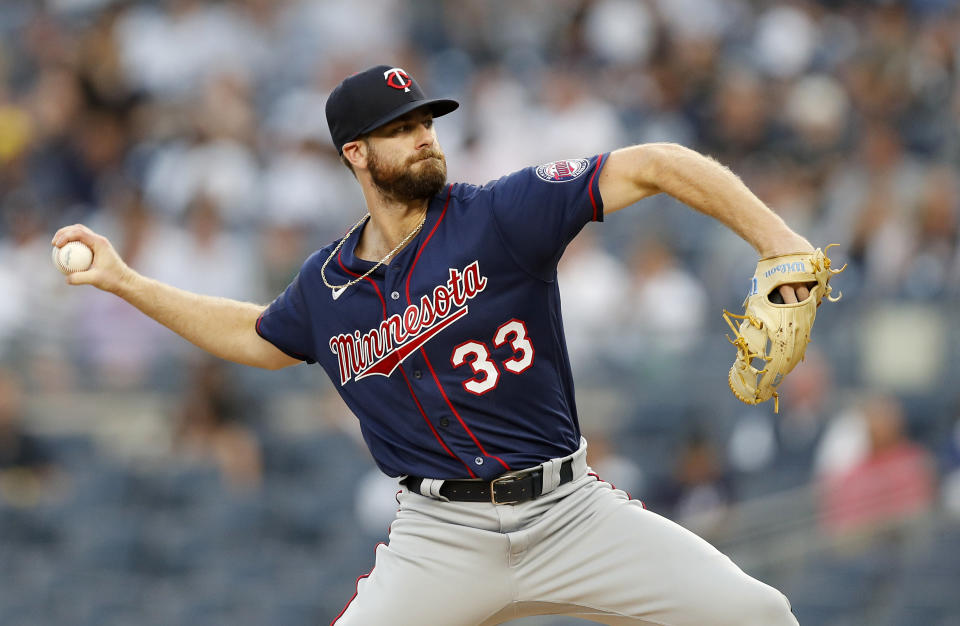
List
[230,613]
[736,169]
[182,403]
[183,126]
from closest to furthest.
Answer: [230,613] < [182,403] < [736,169] < [183,126]

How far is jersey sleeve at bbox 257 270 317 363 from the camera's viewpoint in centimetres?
358

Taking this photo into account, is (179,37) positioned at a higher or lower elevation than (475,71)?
higher

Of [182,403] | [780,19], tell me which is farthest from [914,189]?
[182,403]

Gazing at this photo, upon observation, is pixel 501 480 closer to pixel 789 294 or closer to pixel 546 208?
pixel 546 208

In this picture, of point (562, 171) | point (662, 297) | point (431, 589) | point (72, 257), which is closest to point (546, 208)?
point (562, 171)

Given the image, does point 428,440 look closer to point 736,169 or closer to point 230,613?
point 230,613

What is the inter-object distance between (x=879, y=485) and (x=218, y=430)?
11.5ft

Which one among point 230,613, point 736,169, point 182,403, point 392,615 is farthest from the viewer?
point 736,169

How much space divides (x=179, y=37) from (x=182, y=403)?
3.74 m

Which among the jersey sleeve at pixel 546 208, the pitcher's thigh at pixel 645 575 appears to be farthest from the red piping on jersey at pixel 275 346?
the pitcher's thigh at pixel 645 575

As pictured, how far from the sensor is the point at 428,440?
10.9 feet

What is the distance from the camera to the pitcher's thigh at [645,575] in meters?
3.09

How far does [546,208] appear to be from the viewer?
3.14 metres

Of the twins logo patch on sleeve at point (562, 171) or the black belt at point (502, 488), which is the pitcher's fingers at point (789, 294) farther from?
the black belt at point (502, 488)
